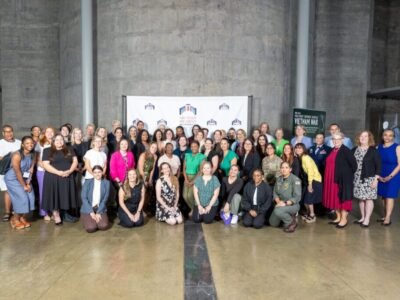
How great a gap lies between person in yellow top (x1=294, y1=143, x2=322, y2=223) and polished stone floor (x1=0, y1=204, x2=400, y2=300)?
17.2 inches

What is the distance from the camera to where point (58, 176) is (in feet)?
16.3

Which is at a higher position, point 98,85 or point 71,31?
point 71,31

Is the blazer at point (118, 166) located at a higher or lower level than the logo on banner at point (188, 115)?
lower

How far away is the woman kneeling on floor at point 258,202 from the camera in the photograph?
4922 mm

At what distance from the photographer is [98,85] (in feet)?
29.0

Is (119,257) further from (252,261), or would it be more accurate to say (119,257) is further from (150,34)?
(150,34)

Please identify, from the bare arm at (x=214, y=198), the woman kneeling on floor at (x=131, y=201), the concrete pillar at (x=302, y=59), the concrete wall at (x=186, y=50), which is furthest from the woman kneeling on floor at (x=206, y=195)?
the concrete pillar at (x=302, y=59)

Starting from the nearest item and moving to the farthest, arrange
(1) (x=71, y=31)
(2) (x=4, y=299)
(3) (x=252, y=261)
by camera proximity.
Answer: (2) (x=4, y=299) < (3) (x=252, y=261) < (1) (x=71, y=31)

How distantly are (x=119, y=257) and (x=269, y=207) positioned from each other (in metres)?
2.43

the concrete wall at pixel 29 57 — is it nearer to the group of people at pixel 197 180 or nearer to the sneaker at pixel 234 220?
the group of people at pixel 197 180

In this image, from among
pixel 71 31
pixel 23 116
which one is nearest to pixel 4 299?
pixel 71 31

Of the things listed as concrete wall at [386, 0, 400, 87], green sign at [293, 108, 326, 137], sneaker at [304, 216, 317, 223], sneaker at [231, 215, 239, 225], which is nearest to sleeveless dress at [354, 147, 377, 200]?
sneaker at [304, 216, 317, 223]

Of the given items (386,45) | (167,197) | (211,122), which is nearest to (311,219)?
(167,197)

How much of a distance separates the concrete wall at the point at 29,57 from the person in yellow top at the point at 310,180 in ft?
29.2
